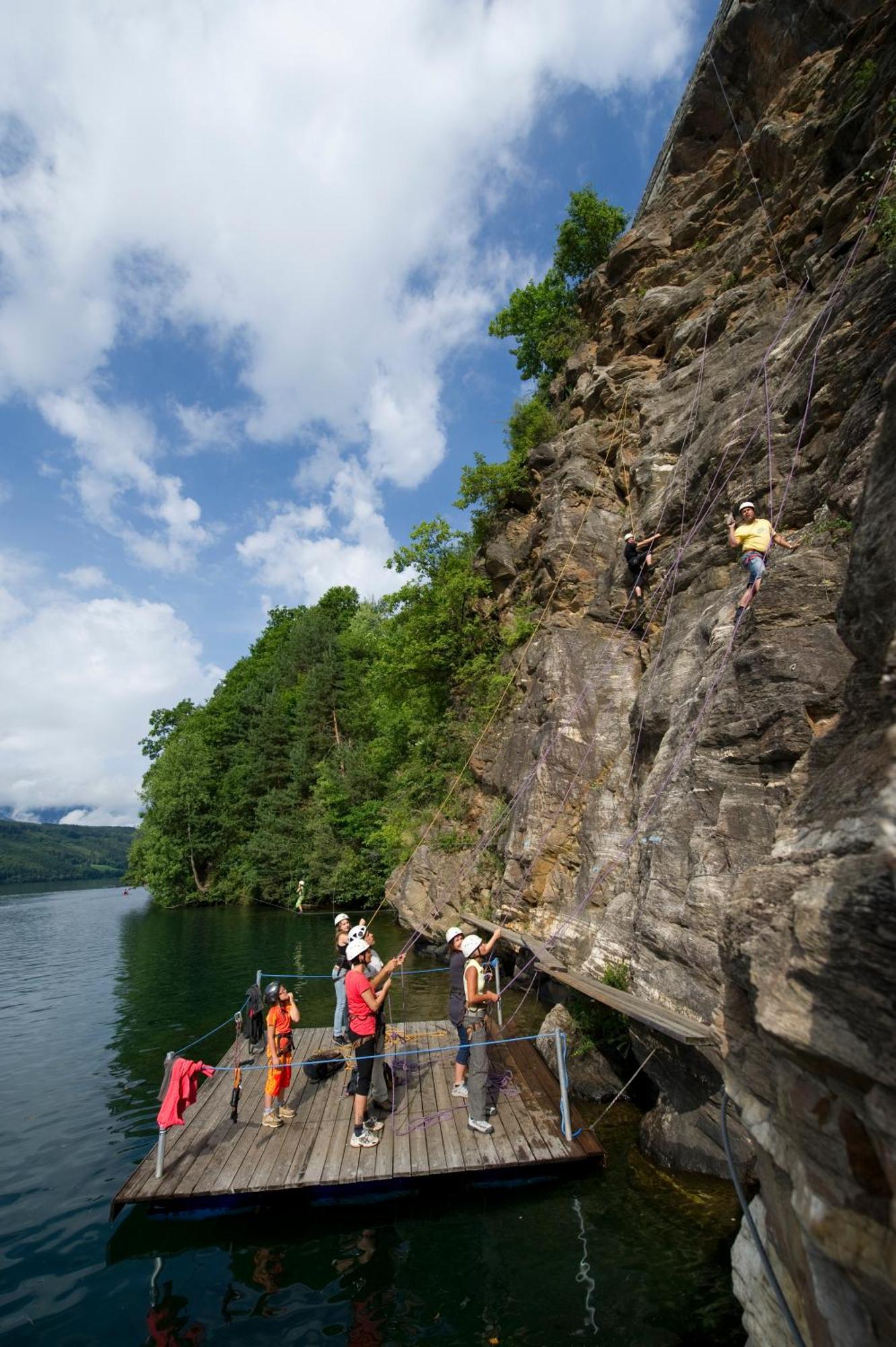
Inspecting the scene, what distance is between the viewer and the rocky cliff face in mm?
3074

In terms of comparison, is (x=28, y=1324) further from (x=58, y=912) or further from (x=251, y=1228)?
(x=58, y=912)

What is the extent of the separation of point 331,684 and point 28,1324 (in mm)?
42760

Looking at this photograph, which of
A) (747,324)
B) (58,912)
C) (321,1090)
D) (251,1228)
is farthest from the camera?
(58,912)

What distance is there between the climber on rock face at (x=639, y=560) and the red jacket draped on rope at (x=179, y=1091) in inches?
539

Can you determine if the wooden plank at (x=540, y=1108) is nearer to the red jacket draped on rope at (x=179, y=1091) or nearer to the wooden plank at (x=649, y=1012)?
the wooden plank at (x=649, y=1012)

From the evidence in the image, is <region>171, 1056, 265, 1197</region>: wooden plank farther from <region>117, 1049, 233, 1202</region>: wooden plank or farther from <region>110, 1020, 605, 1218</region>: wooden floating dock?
<region>117, 1049, 233, 1202</region>: wooden plank

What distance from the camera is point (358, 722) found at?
46.0m

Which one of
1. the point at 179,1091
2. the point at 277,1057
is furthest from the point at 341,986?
the point at 179,1091

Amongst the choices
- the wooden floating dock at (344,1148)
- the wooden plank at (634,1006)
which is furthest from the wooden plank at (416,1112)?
the wooden plank at (634,1006)

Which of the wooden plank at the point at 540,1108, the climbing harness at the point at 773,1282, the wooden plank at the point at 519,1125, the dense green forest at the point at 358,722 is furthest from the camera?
the dense green forest at the point at 358,722

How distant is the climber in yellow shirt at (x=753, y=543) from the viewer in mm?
9867

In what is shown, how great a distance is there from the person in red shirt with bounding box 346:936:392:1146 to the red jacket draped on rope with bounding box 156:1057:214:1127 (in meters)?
1.97

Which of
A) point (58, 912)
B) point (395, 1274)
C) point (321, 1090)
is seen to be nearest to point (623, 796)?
point (321, 1090)

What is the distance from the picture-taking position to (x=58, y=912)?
169 feet
